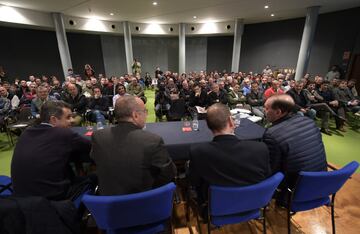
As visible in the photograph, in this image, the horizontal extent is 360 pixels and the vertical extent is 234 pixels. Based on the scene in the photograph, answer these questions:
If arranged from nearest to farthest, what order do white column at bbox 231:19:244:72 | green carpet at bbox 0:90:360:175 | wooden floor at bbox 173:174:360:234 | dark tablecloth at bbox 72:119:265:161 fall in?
wooden floor at bbox 173:174:360:234 → dark tablecloth at bbox 72:119:265:161 → green carpet at bbox 0:90:360:175 → white column at bbox 231:19:244:72

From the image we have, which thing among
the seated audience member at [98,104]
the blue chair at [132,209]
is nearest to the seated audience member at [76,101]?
the seated audience member at [98,104]

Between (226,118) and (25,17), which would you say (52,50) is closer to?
(25,17)

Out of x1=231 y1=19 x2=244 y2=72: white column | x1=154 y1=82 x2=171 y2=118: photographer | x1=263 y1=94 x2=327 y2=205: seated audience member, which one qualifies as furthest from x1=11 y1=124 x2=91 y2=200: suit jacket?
x1=231 y1=19 x2=244 y2=72: white column

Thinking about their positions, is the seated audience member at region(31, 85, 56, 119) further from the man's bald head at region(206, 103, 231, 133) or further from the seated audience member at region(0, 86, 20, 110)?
the man's bald head at region(206, 103, 231, 133)

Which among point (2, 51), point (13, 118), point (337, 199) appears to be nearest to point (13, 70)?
point (2, 51)

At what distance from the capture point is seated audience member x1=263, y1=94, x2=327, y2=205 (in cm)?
158

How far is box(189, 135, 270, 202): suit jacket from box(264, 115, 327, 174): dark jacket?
0.27m

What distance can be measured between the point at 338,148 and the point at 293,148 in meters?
3.25

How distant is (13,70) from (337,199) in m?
13.2

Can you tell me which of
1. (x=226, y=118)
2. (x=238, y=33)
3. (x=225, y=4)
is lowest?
(x=226, y=118)

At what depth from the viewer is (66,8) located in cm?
793

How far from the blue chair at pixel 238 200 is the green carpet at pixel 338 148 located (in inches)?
107

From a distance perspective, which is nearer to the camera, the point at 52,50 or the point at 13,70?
the point at 13,70

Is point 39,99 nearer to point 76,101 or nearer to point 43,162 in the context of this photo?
point 76,101
